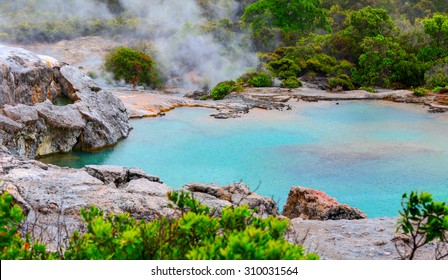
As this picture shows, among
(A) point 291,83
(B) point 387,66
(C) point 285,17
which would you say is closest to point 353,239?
(A) point 291,83

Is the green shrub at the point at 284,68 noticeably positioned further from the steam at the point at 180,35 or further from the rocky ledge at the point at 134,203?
the rocky ledge at the point at 134,203

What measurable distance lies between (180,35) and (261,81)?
22.4 ft

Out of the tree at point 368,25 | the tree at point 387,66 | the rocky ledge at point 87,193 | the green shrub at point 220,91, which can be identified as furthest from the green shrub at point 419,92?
the rocky ledge at point 87,193

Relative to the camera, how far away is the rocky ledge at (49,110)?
13.8m

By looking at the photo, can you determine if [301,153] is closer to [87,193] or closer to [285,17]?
[87,193]

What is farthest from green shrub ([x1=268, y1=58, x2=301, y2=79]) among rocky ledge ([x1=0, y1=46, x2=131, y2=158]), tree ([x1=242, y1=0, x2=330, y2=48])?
rocky ledge ([x1=0, y1=46, x2=131, y2=158])

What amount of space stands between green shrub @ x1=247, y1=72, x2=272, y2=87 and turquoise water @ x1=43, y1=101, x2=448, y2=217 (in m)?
5.64

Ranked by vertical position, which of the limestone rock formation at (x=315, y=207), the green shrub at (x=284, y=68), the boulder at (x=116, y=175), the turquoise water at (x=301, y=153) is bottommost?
the turquoise water at (x=301, y=153)

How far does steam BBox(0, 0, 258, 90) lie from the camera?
28.7 metres

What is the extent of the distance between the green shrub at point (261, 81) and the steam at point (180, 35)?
1376 mm

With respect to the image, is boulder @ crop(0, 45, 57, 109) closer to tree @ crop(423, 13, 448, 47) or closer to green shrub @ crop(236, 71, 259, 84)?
green shrub @ crop(236, 71, 259, 84)

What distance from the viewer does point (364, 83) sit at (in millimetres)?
27734

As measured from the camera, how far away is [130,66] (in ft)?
85.4
